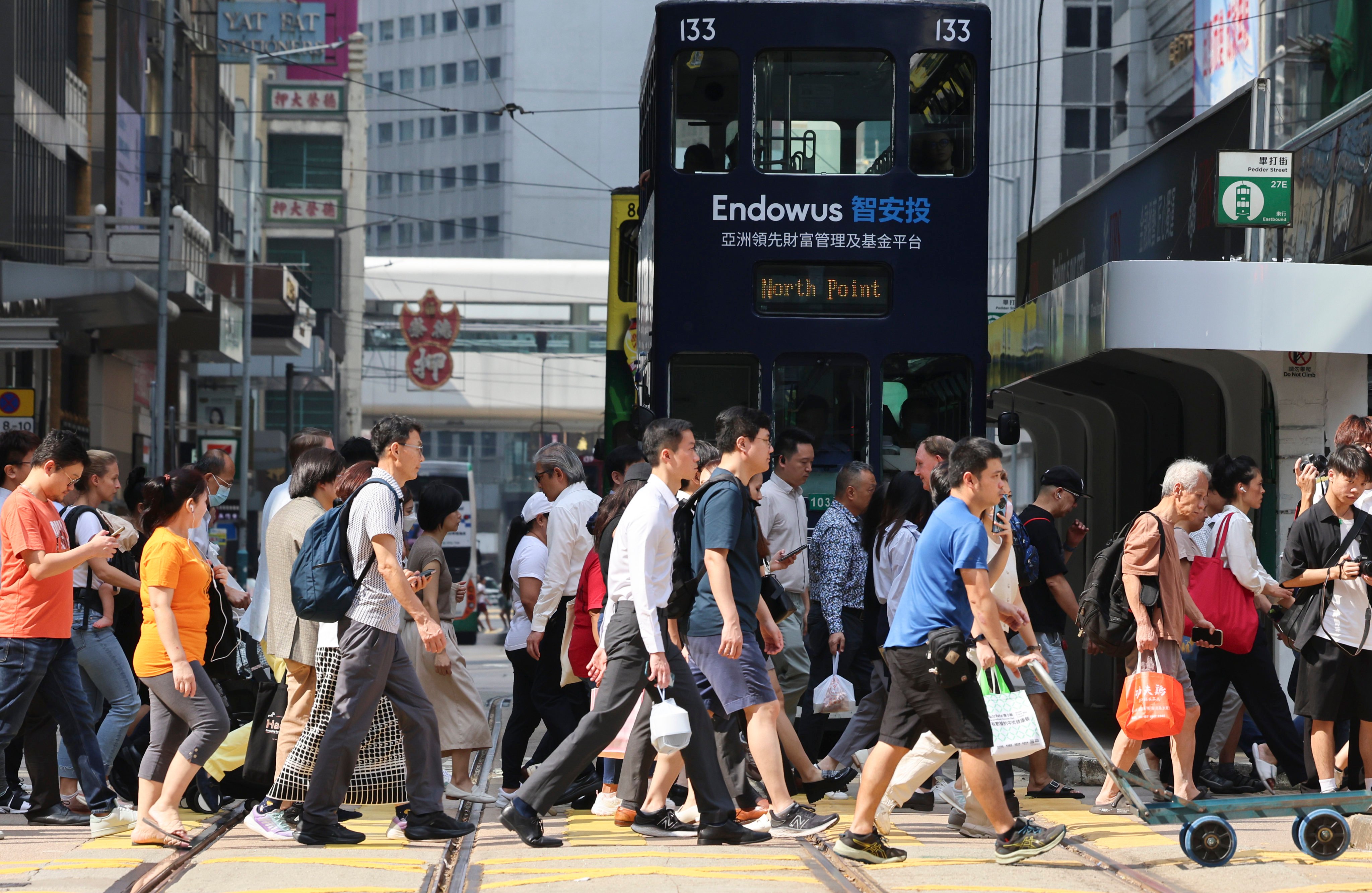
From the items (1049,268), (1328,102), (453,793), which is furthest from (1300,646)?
(1049,268)

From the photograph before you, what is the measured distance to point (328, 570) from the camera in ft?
22.9

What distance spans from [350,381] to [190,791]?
6075cm

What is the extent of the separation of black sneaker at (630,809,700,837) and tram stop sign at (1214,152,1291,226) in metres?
7.50

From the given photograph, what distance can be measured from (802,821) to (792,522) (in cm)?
198

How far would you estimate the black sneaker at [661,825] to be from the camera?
7461 millimetres

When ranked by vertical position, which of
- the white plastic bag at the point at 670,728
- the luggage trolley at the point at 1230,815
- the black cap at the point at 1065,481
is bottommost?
the luggage trolley at the point at 1230,815

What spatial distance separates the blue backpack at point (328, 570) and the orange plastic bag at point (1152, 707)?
309cm

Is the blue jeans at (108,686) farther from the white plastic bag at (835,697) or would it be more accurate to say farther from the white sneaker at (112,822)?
the white plastic bag at (835,697)

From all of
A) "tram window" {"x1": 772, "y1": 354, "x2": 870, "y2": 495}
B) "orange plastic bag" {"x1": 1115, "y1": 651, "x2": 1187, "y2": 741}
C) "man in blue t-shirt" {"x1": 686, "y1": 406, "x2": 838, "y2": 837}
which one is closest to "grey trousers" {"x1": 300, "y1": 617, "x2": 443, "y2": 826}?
"man in blue t-shirt" {"x1": 686, "y1": 406, "x2": 838, "y2": 837}

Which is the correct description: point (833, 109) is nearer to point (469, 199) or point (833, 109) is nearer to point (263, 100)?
point (263, 100)

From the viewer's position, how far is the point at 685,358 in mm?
10805

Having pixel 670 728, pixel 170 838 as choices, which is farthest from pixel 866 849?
pixel 170 838

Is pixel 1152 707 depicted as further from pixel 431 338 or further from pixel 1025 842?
pixel 431 338

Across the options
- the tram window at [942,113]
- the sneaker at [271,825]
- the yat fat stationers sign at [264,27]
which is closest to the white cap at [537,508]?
the sneaker at [271,825]
